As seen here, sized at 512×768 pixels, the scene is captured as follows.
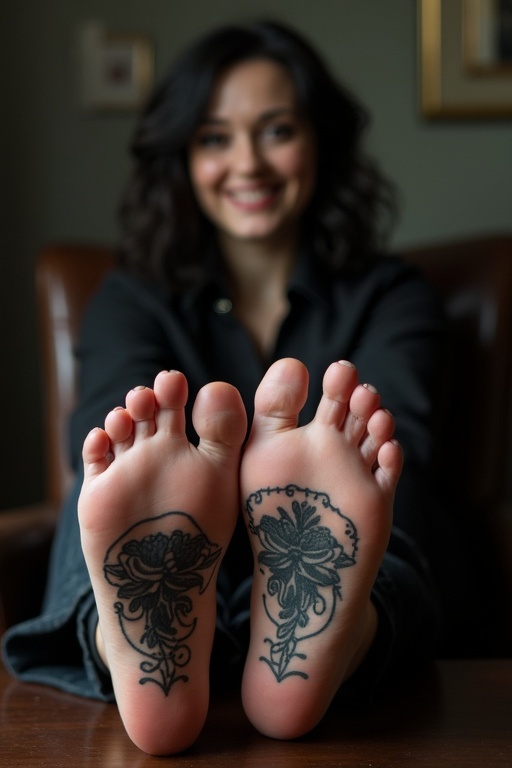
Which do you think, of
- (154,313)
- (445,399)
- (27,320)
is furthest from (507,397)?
(27,320)

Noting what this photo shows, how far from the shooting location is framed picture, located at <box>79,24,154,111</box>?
1.85 m

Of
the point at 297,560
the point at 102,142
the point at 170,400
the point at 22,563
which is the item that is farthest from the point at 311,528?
the point at 102,142

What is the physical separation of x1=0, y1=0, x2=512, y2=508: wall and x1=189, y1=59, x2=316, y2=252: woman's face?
56 cm

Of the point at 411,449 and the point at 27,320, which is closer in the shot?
the point at 411,449

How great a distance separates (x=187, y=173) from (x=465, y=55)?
733 millimetres

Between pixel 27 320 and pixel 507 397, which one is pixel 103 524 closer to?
pixel 507 397

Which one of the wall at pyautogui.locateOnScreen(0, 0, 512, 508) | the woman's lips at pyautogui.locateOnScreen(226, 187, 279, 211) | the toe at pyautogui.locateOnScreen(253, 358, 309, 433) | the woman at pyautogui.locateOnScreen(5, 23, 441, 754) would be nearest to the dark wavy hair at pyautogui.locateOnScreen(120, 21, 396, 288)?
the woman at pyautogui.locateOnScreen(5, 23, 441, 754)

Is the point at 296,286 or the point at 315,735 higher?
the point at 296,286

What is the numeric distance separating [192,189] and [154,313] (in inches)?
9.6

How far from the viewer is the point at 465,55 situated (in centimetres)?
185

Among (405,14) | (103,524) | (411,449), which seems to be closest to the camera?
(103,524)

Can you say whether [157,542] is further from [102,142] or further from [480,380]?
[102,142]

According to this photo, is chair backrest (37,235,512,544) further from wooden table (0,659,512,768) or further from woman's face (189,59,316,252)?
wooden table (0,659,512,768)

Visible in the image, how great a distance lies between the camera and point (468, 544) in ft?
4.17
